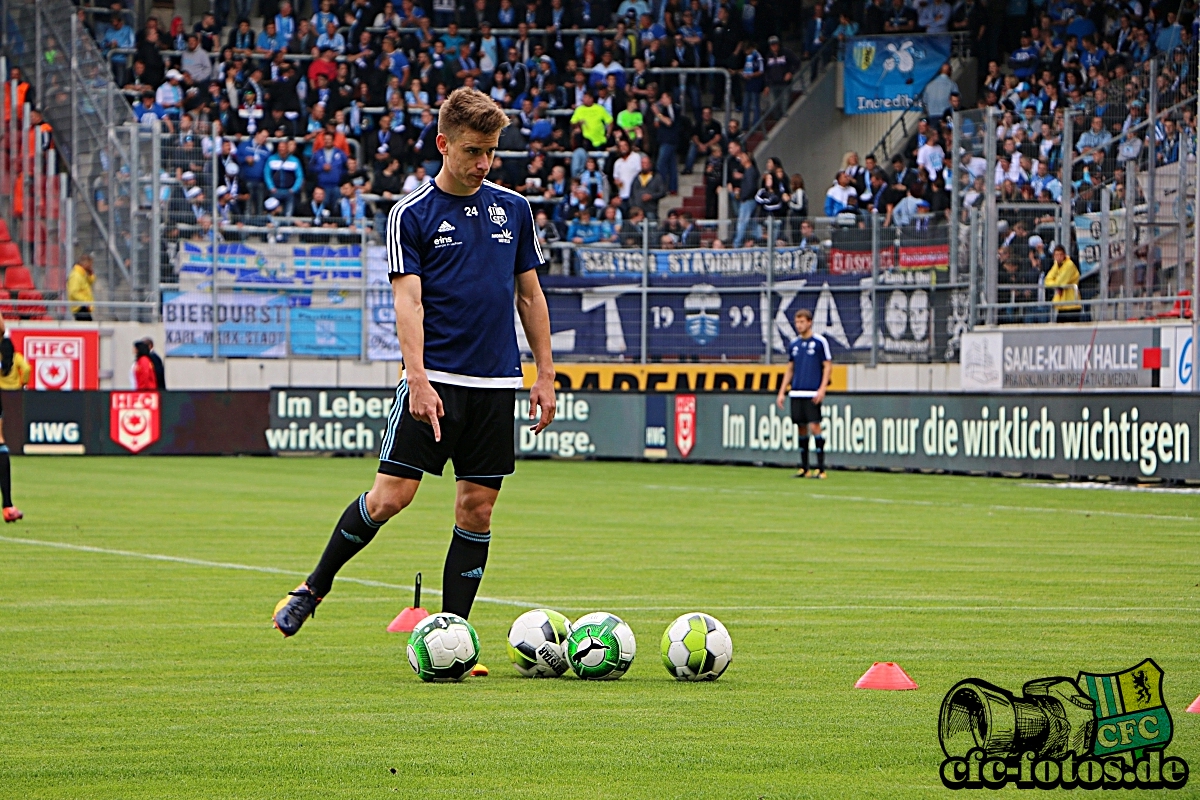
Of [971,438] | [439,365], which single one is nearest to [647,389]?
[971,438]

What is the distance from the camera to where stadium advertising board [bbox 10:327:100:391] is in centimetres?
3244

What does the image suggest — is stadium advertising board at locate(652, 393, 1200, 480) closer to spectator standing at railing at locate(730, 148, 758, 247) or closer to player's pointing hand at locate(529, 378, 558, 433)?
spectator standing at railing at locate(730, 148, 758, 247)

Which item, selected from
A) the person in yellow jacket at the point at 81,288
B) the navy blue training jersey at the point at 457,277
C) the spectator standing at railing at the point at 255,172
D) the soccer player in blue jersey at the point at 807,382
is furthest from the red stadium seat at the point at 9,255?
the navy blue training jersey at the point at 457,277

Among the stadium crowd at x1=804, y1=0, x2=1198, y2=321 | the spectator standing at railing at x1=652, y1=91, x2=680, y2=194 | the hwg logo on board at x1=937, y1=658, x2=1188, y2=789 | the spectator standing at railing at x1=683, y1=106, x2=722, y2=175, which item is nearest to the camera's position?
the hwg logo on board at x1=937, y1=658, x2=1188, y2=789

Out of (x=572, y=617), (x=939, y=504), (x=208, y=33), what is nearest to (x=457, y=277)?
(x=572, y=617)

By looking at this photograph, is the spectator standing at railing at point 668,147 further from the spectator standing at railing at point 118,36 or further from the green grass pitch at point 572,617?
the green grass pitch at point 572,617

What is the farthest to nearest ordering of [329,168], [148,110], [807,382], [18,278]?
[148,110], [329,168], [18,278], [807,382]

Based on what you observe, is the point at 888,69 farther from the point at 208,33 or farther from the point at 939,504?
the point at 939,504

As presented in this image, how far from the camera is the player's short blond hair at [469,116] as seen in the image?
764 cm

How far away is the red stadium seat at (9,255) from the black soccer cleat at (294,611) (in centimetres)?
2747

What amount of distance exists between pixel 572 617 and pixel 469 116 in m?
3.10

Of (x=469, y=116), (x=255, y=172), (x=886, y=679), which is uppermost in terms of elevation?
(x=255, y=172)

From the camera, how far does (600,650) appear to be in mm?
7625

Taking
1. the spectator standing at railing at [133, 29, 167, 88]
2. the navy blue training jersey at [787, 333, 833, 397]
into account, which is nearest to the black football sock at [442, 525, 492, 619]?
the navy blue training jersey at [787, 333, 833, 397]
